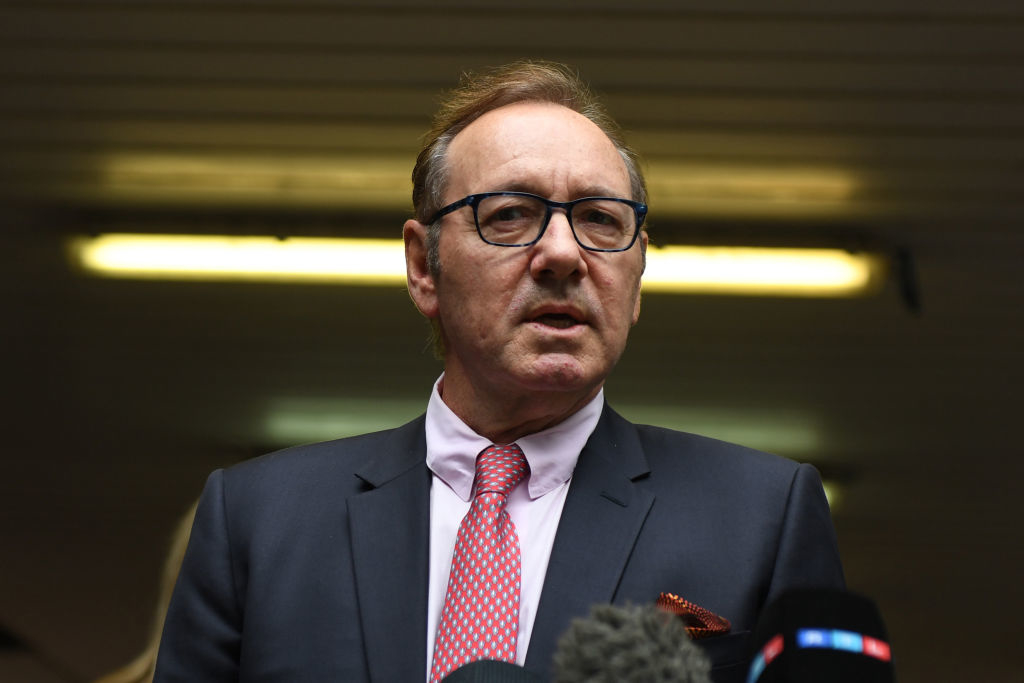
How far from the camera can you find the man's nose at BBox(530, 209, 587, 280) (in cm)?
162

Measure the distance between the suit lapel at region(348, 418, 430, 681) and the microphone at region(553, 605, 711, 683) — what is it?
28.9 inches

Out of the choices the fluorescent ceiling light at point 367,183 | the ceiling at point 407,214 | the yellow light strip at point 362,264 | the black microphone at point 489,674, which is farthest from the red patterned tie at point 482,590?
the yellow light strip at point 362,264

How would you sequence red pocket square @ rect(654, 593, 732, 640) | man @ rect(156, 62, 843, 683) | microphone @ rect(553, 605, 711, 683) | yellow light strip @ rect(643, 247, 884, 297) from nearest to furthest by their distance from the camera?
microphone @ rect(553, 605, 711, 683)
red pocket square @ rect(654, 593, 732, 640)
man @ rect(156, 62, 843, 683)
yellow light strip @ rect(643, 247, 884, 297)

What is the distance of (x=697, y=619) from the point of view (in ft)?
4.68

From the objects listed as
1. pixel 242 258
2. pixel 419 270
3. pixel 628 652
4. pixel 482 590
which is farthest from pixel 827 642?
pixel 242 258

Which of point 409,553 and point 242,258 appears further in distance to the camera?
point 242,258

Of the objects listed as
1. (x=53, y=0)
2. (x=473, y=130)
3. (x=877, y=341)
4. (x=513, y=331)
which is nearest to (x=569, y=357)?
(x=513, y=331)

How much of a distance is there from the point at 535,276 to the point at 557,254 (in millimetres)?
45

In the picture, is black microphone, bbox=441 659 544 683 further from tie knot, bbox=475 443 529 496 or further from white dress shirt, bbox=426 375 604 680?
tie knot, bbox=475 443 529 496

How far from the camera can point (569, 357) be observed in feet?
5.28

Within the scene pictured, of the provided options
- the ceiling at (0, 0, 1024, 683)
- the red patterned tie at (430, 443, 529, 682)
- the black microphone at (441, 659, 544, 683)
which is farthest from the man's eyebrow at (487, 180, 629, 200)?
the ceiling at (0, 0, 1024, 683)

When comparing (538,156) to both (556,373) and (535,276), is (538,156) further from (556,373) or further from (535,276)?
(556,373)

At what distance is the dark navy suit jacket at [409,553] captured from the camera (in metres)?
1.51

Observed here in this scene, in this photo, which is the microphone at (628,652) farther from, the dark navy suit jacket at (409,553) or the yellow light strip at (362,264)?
the yellow light strip at (362,264)
